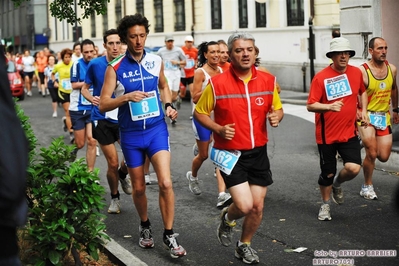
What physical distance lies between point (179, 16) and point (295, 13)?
10629 millimetres

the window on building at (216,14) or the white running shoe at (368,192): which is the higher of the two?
the window on building at (216,14)

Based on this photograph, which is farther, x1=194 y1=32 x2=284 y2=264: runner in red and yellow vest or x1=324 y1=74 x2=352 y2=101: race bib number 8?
x1=324 y1=74 x2=352 y2=101: race bib number 8

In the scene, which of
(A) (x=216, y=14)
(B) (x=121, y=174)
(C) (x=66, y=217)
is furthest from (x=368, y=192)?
(A) (x=216, y=14)

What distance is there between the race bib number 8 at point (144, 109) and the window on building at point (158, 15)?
3246 cm

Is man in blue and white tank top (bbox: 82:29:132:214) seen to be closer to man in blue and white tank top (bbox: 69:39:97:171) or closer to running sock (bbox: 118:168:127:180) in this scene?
running sock (bbox: 118:168:127:180)

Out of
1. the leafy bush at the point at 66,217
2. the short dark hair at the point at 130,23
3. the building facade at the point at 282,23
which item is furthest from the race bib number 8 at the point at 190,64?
the leafy bush at the point at 66,217

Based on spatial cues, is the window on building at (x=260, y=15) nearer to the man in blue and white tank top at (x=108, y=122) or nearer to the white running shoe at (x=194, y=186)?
the white running shoe at (x=194, y=186)

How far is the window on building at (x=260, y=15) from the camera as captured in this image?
1196 inches

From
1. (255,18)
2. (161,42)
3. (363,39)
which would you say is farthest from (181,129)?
(161,42)

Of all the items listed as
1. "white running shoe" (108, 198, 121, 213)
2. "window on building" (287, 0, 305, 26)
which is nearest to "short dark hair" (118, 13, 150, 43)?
"white running shoe" (108, 198, 121, 213)

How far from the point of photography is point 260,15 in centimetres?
3072

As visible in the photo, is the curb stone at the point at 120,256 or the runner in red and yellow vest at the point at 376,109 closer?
the curb stone at the point at 120,256

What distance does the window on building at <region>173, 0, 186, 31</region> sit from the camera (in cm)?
3725

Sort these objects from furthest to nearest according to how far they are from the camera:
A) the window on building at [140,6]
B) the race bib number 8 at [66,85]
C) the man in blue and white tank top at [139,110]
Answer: the window on building at [140,6] → the race bib number 8 at [66,85] → the man in blue and white tank top at [139,110]
